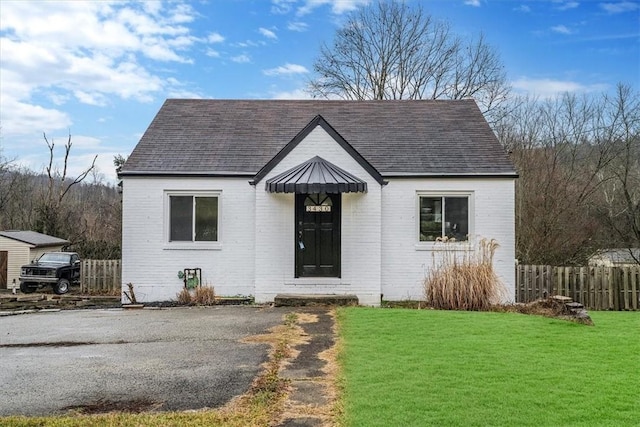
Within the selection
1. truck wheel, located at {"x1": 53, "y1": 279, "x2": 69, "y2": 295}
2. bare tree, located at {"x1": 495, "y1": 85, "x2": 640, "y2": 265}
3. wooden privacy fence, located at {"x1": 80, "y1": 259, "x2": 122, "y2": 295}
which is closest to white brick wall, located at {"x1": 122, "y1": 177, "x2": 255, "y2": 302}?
wooden privacy fence, located at {"x1": 80, "y1": 259, "x2": 122, "y2": 295}

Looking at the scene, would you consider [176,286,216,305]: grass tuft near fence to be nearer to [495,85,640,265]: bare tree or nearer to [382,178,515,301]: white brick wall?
[382,178,515,301]: white brick wall

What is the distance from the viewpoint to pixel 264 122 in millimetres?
16297

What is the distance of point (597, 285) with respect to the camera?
14797 mm

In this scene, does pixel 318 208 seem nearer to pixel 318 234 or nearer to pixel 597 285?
pixel 318 234

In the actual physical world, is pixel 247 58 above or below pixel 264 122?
above

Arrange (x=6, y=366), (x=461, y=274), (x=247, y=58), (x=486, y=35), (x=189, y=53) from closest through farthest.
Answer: (x=6, y=366), (x=461, y=274), (x=189, y=53), (x=247, y=58), (x=486, y=35)

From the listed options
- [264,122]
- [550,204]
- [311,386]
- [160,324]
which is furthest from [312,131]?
[550,204]

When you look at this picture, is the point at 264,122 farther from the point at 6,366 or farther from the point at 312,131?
the point at 6,366

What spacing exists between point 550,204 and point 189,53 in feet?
54.7

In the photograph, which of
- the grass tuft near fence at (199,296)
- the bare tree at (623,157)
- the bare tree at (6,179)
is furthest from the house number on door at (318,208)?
the bare tree at (6,179)

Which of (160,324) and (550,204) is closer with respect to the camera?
(160,324)

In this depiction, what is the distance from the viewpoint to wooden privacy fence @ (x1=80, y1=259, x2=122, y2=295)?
18.9 meters

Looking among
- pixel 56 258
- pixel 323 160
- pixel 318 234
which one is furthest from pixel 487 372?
pixel 56 258

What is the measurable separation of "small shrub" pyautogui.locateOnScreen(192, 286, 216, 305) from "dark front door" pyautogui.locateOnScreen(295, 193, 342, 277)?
7.96 ft
